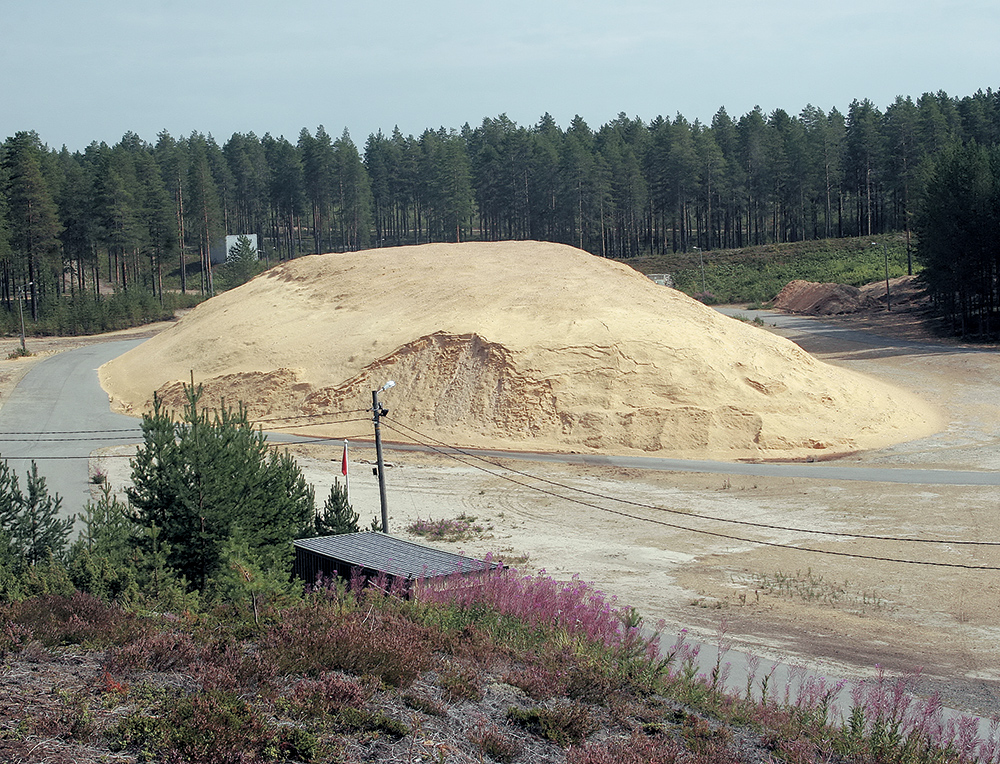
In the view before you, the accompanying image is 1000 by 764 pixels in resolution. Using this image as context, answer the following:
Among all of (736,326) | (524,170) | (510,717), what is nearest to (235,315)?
(736,326)

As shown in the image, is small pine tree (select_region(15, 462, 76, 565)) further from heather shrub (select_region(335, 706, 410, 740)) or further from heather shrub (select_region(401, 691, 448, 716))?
heather shrub (select_region(335, 706, 410, 740))

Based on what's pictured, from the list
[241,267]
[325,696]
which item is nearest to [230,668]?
[325,696]

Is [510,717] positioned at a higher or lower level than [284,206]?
lower

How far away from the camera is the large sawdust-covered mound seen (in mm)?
35750

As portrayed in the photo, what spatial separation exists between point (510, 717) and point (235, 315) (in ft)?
143

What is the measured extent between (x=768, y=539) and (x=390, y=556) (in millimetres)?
12181

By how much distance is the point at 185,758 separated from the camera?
691 cm

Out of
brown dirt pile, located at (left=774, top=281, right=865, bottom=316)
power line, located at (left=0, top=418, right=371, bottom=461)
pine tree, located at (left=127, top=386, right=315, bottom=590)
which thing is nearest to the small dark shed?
pine tree, located at (left=127, top=386, right=315, bottom=590)

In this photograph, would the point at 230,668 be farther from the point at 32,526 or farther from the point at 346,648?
the point at 32,526

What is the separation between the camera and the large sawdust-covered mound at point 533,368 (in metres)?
35.8

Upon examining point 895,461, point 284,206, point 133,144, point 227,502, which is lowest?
point 895,461

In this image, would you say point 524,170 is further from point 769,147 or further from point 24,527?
point 24,527

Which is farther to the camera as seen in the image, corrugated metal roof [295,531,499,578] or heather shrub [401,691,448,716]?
corrugated metal roof [295,531,499,578]

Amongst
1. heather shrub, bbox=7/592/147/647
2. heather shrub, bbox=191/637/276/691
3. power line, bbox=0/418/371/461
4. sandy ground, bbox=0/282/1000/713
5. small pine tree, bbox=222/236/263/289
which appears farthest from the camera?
small pine tree, bbox=222/236/263/289
